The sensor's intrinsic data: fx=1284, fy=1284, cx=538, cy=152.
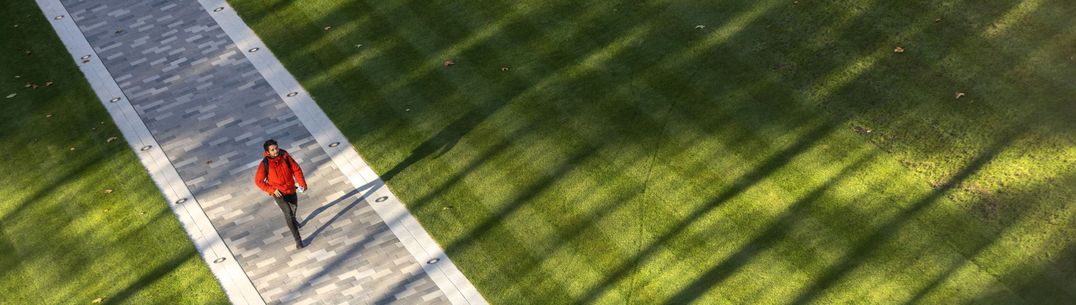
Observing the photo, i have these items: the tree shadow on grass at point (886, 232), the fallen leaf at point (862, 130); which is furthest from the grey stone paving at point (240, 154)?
the fallen leaf at point (862, 130)

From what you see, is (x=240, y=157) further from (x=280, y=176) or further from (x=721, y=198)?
(x=721, y=198)

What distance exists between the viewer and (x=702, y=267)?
53.4 ft

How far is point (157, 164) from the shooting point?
20391 millimetres

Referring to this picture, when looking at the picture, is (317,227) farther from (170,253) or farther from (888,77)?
(888,77)

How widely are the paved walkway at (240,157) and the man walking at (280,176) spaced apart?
0.91 meters

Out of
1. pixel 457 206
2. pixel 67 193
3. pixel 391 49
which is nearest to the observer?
pixel 457 206

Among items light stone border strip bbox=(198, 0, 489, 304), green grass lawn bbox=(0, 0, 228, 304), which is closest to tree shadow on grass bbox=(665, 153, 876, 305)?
light stone border strip bbox=(198, 0, 489, 304)

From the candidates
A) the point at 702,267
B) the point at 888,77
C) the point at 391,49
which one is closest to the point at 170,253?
the point at 391,49

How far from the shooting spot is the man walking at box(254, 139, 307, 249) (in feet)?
55.5

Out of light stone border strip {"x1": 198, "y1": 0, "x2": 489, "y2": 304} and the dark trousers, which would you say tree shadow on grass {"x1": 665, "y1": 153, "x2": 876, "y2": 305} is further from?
the dark trousers

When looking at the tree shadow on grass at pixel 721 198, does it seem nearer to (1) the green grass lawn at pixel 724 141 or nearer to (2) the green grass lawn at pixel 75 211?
(1) the green grass lawn at pixel 724 141

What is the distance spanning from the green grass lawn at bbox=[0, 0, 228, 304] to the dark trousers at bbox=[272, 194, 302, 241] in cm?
127

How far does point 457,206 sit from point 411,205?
691 mm

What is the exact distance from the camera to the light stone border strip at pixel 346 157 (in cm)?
1684
